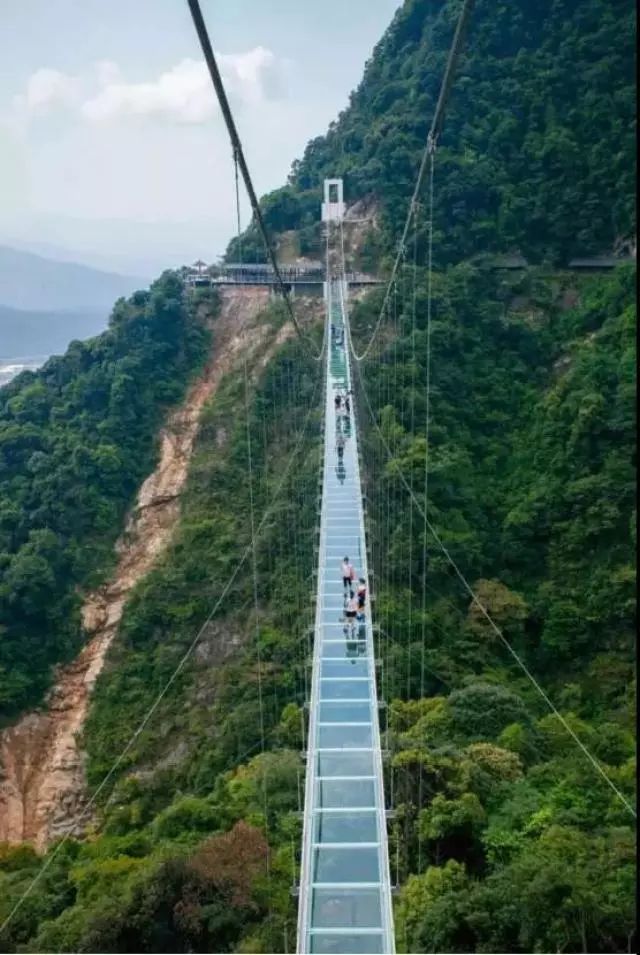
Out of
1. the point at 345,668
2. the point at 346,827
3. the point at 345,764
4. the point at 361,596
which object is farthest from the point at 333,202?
the point at 346,827

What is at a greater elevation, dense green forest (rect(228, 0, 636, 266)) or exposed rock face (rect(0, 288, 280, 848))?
dense green forest (rect(228, 0, 636, 266))

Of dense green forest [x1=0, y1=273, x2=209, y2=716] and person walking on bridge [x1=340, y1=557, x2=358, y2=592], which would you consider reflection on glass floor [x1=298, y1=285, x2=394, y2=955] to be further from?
dense green forest [x1=0, y1=273, x2=209, y2=716]

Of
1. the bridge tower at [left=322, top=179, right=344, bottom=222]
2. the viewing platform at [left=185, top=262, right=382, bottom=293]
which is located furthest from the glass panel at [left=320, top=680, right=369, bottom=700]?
the bridge tower at [left=322, top=179, right=344, bottom=222]

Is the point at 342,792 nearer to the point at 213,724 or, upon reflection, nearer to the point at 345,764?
the point at 345,764

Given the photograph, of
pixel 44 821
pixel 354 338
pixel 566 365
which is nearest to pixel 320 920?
pixel 44 821

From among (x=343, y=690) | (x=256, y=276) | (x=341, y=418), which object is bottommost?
(x=343, y=690)

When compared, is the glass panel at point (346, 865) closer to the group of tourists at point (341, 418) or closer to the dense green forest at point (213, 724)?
the dense green forest at point (213, 724)
